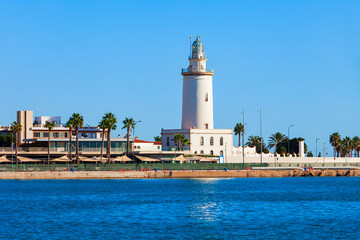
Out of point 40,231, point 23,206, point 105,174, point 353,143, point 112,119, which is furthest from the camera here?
point 353,143

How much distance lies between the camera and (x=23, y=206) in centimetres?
5816

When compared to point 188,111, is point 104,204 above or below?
below

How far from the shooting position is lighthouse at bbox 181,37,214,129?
378ft

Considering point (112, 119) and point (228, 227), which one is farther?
point (112, 119)

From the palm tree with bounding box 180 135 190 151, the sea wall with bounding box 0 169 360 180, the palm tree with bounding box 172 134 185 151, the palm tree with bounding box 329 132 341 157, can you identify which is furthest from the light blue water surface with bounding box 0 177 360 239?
the palm tree with bounding box 329 132 341 157

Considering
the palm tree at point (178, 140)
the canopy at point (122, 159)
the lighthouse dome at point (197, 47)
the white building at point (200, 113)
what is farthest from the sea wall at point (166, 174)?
the lighthouse dome at point (197, 47)

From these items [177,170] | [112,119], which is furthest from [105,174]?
[112,119]

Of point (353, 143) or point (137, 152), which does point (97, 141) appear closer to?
point (137, 152)

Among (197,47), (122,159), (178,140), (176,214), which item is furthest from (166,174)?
(176,214)

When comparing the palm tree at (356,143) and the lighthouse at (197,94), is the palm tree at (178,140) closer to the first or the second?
the lighthouse at (197,94)

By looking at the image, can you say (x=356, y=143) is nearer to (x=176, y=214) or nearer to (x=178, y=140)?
(x=178, y=140)

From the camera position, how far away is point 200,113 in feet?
380

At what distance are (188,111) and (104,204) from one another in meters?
57.0

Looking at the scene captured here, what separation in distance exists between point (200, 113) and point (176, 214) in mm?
64002
